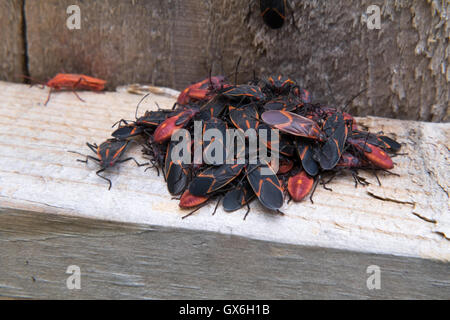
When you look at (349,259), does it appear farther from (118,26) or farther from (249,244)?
(118,26)

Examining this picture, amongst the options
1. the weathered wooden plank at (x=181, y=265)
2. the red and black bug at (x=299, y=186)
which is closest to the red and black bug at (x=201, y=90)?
the red and black bug at (x=299, y=186)

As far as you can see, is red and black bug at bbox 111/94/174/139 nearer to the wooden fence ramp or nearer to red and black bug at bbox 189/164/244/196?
the wooden fence ramp

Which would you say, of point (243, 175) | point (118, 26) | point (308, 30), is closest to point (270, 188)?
point (243, 175)

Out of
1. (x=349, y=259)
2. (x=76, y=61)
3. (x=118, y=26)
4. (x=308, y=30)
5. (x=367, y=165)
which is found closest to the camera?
(x=349, y=259)

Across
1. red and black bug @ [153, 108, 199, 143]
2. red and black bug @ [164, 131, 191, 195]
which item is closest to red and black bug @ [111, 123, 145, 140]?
red and black bug @ [153, 108, 199, 143]

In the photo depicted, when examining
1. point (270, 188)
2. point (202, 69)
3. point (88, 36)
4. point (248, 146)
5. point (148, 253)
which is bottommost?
point (148, 253)

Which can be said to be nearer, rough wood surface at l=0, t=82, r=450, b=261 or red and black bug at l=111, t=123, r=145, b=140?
rough wood surface at l=0, t=82, r=450, b=261

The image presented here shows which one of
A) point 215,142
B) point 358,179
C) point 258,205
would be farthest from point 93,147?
point 358,179
